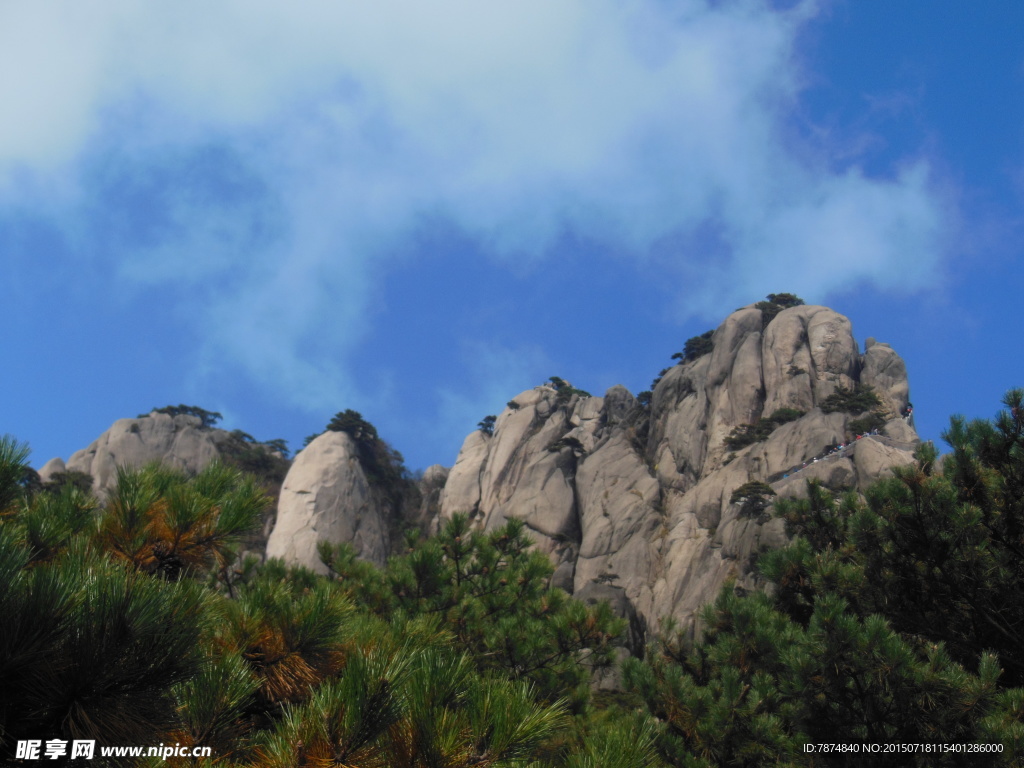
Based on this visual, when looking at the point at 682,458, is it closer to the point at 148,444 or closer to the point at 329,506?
the point at 329,506

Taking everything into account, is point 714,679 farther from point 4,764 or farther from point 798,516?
point 4,764

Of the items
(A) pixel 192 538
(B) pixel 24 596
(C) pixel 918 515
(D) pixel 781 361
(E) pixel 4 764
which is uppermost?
(D) pixel 781 361

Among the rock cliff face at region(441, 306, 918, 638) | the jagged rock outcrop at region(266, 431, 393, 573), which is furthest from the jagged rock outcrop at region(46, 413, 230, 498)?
the rock cliff face at region(441, 306, 918, 638)

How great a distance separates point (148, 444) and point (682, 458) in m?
31.1

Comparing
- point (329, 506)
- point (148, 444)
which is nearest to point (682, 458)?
point (329, 506)

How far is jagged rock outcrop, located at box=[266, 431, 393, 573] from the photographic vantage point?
37.8 metres

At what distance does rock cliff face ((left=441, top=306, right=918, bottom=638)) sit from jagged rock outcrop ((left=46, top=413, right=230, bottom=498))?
15.1 metres

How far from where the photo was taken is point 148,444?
4356cm

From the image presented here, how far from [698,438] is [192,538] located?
110ft

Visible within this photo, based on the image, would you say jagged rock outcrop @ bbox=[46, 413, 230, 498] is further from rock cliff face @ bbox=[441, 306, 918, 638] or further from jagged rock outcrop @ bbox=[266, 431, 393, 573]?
rock cliff face @ bbox=[441, 306, 918, 638]

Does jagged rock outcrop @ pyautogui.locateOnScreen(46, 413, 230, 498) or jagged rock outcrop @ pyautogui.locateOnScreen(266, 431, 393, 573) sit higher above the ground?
jagged rock outcrop @ pyautogui.locateOnScreen(46, 413, 230, 498)

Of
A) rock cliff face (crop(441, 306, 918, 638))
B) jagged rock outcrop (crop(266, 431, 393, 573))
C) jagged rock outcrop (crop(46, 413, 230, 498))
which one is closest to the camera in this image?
rock cliff face (crop(441, 306, 918, 638))

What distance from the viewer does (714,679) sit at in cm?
938

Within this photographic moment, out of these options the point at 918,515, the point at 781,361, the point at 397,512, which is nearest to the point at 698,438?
the point at 781,361
